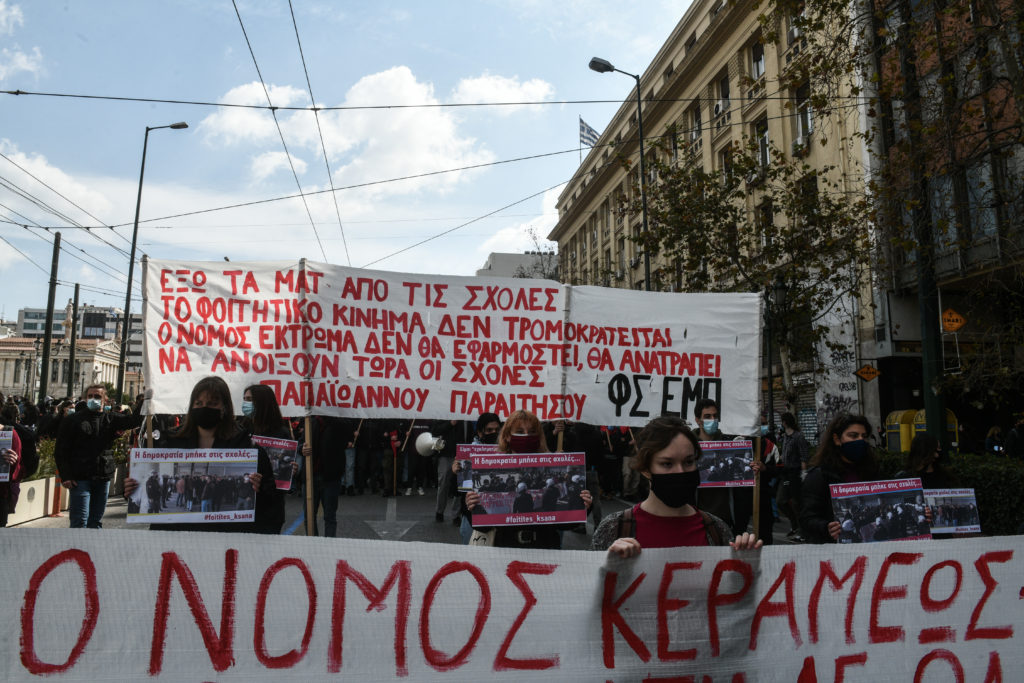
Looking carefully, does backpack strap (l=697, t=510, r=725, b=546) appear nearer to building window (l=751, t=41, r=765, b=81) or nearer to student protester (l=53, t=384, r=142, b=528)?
student protester (l=53, t=384, r=142, b=528)

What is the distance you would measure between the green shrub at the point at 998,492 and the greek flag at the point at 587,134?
3714cm

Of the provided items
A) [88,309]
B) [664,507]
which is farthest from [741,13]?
[88,309]

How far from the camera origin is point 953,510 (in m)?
4.20

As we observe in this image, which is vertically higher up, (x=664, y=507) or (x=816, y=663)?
(x=664, y=507)

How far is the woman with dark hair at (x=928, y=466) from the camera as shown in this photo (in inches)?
181

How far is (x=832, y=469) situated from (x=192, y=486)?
3.24 m

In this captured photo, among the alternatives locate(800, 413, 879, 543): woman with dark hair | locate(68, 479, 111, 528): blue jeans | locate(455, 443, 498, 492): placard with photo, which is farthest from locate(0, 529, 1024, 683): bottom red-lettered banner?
locate(68, 479, 111, 528): blue jeans

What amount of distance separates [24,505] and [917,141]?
11.5 meters

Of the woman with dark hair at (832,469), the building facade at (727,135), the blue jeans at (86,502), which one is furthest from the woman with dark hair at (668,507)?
the building facade at (727,135)

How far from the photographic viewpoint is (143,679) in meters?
2.60

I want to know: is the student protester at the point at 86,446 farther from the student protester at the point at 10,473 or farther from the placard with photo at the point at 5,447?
the placard with photo at the point at 5,447

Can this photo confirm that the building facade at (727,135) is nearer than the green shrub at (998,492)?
No

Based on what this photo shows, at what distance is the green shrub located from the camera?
314 inches

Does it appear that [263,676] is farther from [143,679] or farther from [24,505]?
[24,505]
